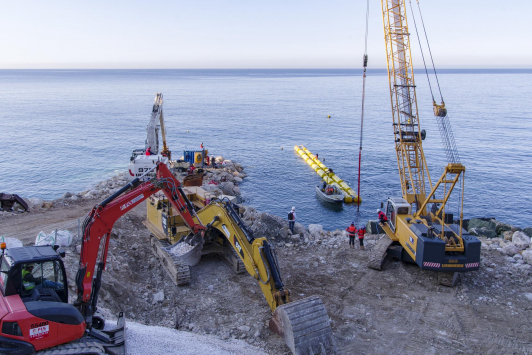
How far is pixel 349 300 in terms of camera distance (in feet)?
44.3

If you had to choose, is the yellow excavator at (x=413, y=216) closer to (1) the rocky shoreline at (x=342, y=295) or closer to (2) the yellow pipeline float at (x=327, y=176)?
(1) the rocky shoreline at (x=342, y=295)

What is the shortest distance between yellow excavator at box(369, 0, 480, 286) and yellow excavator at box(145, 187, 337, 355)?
514 centimetres

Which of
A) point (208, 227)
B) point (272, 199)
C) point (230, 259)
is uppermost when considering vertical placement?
point (208, 227)

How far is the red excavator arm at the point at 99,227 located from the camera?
950 cm

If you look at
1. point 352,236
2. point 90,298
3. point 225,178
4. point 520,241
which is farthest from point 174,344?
point 225,178

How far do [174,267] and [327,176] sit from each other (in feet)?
78.9

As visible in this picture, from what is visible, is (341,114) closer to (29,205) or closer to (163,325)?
(29,205)

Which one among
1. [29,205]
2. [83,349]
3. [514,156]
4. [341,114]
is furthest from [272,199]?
[341,114]

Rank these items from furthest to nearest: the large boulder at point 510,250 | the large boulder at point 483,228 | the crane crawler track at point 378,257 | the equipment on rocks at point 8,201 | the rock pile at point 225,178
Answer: the rock pile at point 225,178 < the large boulder at point 483,228 < the equipment on rocks at point 8,201 < the large boulder at point 510,250 < the crane crawler track at point 378,257

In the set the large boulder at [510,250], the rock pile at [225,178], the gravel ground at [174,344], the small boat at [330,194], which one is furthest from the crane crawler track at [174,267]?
the small boat at [330,194]

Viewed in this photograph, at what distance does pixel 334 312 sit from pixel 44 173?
117 feet

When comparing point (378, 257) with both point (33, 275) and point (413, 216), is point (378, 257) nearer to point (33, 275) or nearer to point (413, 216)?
point (413, 216)

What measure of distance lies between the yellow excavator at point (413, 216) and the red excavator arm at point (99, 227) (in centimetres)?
835

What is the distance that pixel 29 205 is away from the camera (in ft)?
76.7
